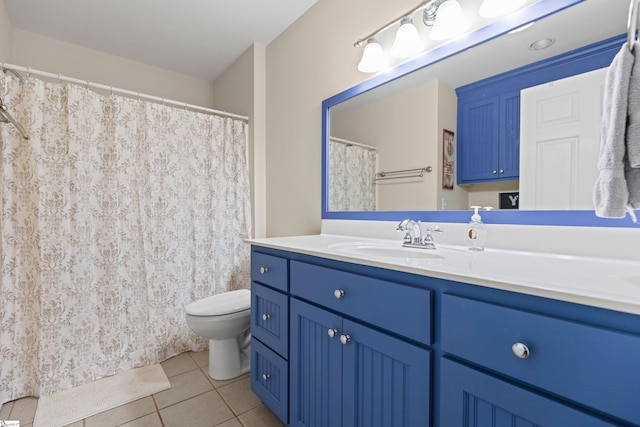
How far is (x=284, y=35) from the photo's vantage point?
2.20m

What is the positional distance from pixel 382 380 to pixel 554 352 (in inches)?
18.7

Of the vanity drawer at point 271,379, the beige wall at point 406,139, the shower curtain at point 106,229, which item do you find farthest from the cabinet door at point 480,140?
the shower curtain at point 106,229

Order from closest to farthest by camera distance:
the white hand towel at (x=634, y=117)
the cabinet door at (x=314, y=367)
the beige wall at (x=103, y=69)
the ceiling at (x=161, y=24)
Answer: the white hand towel at (x=634, y=117) < the cabinet door at (x=314, y=367) < the ceiling at (x=161, y=24) < the beige wall at (x=103, y=69)

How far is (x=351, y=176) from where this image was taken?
5.64ft

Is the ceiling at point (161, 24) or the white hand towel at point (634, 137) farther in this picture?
the ceiling at point (161, 24)

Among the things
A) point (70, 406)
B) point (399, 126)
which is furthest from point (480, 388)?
point (70, 406)

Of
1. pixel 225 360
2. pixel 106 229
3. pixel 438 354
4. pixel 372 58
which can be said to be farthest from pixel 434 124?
pixel 106 229

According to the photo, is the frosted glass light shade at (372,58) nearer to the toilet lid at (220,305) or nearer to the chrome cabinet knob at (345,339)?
the chrome cabinet knob at (345,339)

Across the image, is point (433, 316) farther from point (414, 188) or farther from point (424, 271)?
point (414, 188)

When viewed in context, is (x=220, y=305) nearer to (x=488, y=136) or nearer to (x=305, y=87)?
(x=305, y=87)

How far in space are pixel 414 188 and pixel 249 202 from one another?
1.52 m

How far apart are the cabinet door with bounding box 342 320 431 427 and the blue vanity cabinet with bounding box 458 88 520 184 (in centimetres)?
75

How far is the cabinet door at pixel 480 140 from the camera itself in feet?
3.68

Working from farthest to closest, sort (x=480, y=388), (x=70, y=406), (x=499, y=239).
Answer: (x=70, y=406), (x=499, y=239), (x=480, y=388)
